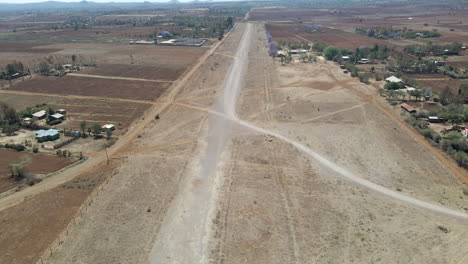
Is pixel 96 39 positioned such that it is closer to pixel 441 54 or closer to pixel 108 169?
pixel 108 169

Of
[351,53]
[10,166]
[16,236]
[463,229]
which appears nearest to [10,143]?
[10,166]

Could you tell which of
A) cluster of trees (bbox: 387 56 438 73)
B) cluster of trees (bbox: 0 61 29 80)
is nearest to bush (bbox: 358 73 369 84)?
cluster of trees (bbox: 387 56 438 73)

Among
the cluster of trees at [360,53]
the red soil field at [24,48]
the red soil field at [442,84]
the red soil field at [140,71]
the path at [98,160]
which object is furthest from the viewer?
the red soil field at [24,48]

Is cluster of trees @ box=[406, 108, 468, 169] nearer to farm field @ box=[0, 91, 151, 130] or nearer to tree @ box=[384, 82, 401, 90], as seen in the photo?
tree @ box=[384, 82, 401, 90]

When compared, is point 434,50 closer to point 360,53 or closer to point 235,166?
point 360,53

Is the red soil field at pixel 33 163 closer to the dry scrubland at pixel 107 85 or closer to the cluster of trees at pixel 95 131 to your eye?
the cluster of trees at pixel 95 131

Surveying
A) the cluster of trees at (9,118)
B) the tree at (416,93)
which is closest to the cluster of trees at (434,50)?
the tree at (416,93)

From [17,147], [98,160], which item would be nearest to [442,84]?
[98,160]
